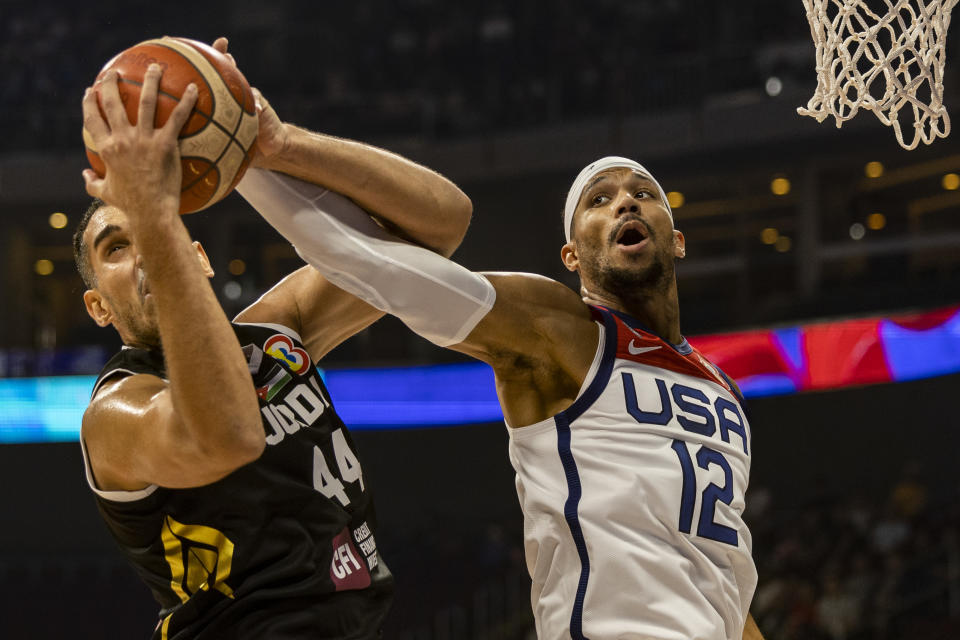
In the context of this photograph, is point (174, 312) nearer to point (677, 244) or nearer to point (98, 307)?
point (98, 307)

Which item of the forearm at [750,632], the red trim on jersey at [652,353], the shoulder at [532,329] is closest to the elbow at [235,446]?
the shoulder at [532,329]

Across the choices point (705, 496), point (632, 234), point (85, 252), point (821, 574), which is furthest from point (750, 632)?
point (821, 574)

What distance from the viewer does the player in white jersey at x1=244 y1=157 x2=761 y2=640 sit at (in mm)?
2307

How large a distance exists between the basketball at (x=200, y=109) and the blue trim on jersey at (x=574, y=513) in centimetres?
106

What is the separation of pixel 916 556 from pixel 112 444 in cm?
894

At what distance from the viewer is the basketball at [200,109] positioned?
6.21 ft

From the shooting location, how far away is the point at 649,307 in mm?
2975

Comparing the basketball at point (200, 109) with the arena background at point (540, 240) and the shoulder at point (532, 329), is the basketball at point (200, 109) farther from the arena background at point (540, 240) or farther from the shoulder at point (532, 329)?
the arena background at point (540, 240)

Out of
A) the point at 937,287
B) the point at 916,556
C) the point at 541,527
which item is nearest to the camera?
the point at 541,527

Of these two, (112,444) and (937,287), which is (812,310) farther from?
(112,444)

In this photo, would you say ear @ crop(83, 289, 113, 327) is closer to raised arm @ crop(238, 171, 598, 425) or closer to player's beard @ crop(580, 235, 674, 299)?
raised arm @ crop(238, 171, 598, 425)

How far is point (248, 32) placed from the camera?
1733cm

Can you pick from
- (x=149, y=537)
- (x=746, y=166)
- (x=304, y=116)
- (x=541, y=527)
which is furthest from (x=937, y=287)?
(x=149, y=537)

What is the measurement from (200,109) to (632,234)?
145 centimetres
